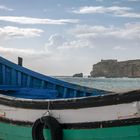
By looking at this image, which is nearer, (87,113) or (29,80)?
(87,113)

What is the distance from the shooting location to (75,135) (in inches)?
316

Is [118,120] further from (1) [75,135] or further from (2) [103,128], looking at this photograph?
(1) [75,135]

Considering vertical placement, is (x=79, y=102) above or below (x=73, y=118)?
above

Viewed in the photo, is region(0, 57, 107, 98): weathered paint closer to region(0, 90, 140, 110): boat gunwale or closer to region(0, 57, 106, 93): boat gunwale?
region(0, 57, 106, 93): boat gunwale

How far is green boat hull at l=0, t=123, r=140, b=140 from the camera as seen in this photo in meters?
7.34

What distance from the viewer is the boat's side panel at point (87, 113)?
7355 millimetres

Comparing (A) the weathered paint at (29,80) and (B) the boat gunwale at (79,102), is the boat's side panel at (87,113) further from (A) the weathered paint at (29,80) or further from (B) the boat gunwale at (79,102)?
(A) the weathered paint at (29,80)

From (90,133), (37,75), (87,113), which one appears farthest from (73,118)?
(37,75)

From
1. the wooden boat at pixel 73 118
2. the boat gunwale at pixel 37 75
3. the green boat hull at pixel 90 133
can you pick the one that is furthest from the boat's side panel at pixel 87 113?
the boat gunwale at pixel 37 75

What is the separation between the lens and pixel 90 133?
7.82 metres

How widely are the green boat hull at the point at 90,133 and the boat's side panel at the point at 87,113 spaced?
0.62ft

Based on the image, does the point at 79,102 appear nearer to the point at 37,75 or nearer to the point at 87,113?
the point at 87,113

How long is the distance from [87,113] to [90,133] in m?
0.38

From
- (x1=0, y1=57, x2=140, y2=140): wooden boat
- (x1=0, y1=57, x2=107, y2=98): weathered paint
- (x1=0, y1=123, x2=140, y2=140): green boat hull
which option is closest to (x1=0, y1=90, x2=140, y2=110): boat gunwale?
(x1=0, y1=57, x2=140, y2=140): wooden boat
